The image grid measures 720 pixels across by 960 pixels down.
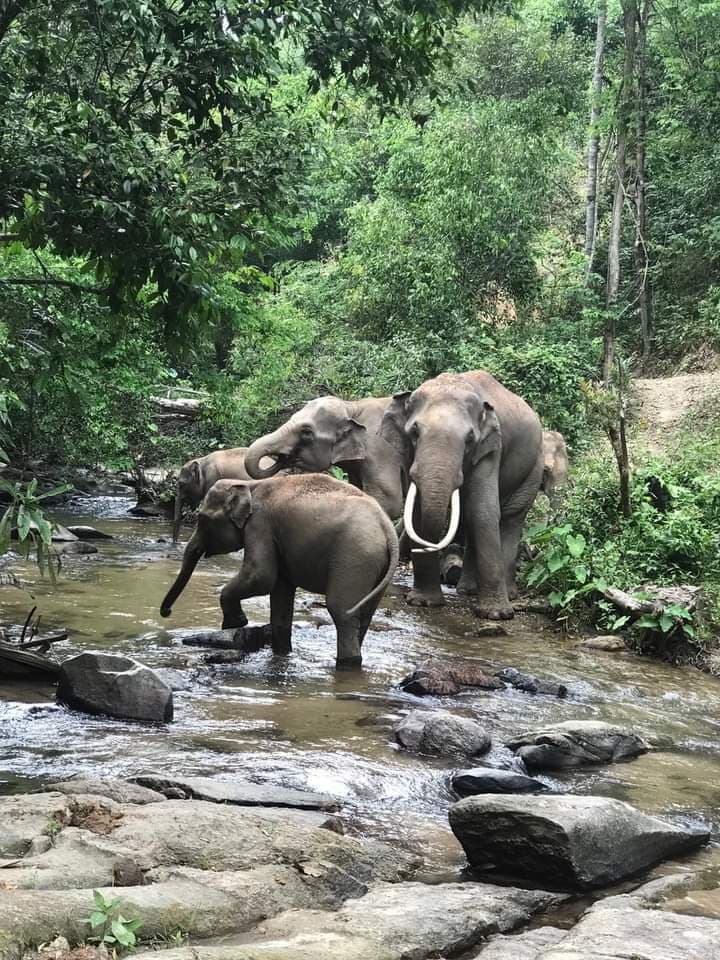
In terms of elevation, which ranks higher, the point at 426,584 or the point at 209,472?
the point at 209,472

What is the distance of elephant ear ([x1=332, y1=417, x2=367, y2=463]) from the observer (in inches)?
465

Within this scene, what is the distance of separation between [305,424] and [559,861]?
7589 millimetres

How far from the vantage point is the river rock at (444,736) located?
6.30 metres

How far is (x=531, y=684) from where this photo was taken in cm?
810

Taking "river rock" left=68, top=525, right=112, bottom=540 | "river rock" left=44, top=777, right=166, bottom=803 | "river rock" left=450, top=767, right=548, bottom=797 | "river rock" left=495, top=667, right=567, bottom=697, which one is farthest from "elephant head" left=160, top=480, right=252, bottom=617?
"river rock" left=68, top=525, right=112, bottom=540

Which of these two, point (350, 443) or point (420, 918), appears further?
point (350, 443)

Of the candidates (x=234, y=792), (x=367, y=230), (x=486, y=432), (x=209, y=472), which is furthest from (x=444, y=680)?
(x=367, y=230)

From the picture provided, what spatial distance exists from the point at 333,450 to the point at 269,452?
0.69m

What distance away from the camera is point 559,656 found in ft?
31.1

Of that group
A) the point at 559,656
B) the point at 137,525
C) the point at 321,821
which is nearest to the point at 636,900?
the point at 321,821

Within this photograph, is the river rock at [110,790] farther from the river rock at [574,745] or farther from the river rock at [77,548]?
the river rock at [77,548]

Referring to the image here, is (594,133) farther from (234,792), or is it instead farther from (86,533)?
(234,792)

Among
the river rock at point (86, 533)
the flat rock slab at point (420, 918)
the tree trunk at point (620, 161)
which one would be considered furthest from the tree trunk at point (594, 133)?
the flat rock slab at point (420, 918)

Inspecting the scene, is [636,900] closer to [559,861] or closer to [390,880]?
[559,861]
